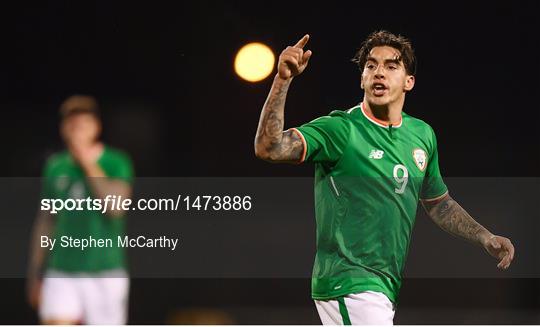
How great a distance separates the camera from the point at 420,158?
4250mm

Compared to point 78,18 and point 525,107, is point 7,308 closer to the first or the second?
point 78,18

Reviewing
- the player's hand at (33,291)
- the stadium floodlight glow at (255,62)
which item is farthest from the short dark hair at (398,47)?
the player's hand at (33,291)

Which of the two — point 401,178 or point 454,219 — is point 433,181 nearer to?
point 454,219

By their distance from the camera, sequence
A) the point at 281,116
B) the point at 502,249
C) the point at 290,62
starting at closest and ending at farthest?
the point at 290,62, the point at 281,116, the point at 502,249

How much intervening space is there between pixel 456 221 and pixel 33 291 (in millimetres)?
2368

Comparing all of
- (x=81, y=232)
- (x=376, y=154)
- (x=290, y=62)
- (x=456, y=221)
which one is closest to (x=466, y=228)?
(x=456, y=221)

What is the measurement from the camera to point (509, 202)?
5355 millimetres

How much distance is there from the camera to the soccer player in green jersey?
384cm

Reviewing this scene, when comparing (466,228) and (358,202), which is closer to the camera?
(358,202)

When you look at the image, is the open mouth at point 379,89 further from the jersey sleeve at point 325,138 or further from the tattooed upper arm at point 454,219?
the tattooed upper arm at point 454,219

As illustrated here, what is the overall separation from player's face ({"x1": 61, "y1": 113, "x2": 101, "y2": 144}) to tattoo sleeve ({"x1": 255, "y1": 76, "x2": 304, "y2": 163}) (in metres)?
1.84

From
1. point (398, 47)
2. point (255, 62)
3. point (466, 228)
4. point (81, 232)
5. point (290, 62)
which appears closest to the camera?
point (290, 62)

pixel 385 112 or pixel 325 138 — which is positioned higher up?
pixel 385 112

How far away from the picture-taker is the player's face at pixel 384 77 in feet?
13.8
